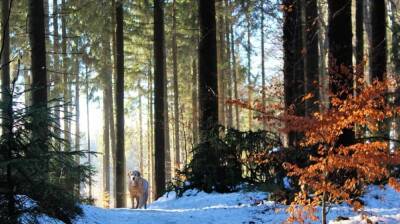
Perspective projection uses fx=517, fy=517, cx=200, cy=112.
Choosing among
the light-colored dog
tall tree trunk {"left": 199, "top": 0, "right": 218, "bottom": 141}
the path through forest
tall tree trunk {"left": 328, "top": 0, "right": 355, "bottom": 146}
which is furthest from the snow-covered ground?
the light-colored dog

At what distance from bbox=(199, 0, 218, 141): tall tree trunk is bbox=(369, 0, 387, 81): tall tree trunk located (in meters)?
4.07

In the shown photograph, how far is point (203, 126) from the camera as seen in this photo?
1370cm

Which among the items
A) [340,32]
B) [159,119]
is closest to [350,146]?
[340,32]

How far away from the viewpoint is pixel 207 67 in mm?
14070

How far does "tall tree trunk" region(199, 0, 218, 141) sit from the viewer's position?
1386cm

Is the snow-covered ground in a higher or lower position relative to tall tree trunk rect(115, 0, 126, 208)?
lower

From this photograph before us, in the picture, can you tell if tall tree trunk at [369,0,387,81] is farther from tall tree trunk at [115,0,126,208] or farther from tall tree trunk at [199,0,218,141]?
tall tree trunk at [115,0,126,208]

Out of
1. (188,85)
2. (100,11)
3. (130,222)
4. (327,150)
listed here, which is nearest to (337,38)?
(327,150)

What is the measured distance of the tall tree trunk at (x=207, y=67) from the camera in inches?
546

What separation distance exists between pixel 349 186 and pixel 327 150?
0.61m

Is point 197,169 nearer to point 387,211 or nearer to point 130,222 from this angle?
point 130,222

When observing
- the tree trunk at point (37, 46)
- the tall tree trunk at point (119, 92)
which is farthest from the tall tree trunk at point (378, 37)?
the tall tree trunk at point (119, 92)

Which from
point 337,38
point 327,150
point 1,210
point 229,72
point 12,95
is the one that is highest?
point 229,72

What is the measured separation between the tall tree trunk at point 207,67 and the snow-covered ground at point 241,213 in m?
2.90
